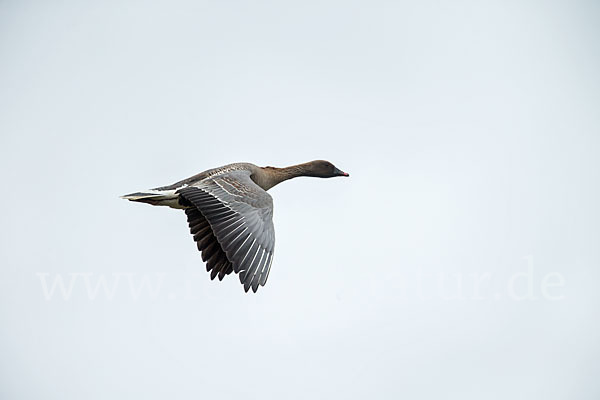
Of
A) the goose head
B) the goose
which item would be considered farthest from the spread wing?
the goose head

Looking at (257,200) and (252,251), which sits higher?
(257,200)

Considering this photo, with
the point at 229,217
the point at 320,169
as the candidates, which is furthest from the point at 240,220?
the point at 320,169

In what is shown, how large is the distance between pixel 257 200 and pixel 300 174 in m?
4.82

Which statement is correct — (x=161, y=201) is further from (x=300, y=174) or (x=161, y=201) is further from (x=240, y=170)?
(x=300, y=174)

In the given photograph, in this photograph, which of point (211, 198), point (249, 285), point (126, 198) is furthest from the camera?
point (126, 198)

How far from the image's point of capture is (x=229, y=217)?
13547 millimetres

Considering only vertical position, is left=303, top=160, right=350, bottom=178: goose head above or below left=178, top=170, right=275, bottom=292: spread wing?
above

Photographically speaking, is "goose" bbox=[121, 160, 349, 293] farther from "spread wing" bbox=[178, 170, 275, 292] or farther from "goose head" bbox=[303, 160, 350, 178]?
"goose head" bbox=[303, 160, 350, 178]

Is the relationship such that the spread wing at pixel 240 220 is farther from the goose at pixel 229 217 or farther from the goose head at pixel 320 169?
the goose head at pixel 320 169

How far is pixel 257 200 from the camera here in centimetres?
1420

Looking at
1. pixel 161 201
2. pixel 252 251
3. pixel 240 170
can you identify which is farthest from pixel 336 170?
pixel 252 251

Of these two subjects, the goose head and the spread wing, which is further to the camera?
the goose head

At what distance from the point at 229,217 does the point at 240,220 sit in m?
0.20

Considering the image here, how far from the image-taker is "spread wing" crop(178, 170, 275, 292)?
1279 centimetres
